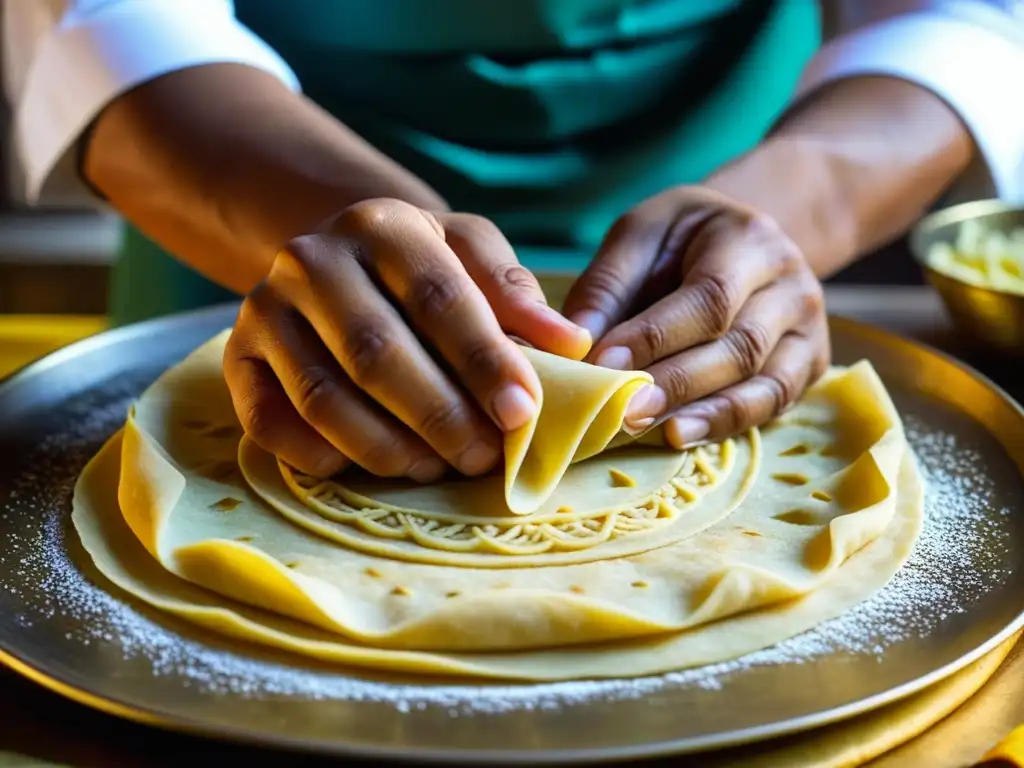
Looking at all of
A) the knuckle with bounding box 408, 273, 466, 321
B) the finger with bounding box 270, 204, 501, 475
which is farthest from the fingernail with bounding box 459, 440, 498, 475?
the knuckle with bounding box 408, 273, 466, 321

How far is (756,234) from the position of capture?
1248 mm

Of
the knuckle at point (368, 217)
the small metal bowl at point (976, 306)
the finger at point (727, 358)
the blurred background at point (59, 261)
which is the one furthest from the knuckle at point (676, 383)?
the blurred background at point (59, 261)

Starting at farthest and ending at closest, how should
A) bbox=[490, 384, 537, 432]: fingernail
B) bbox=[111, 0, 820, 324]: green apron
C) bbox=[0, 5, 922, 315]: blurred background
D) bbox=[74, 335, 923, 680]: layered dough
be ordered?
bbox=[0, 5, 922, 315]: blurred background, bbox=[111, 0, 820, 324]: green apron, bbox=[490, 384, 537, 432]: fingernail, bbox=[74, 335, 923, 680]: layered dough

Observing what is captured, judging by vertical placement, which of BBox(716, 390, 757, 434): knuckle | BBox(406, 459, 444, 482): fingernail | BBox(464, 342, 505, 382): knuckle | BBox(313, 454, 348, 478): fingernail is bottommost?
BBox(313, 454, 348, 478): fingernail

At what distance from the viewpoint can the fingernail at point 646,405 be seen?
1.08m

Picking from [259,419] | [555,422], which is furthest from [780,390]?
[259,419]

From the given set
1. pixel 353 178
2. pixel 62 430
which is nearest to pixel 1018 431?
pixel 353 178

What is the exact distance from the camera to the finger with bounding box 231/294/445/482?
1.00m

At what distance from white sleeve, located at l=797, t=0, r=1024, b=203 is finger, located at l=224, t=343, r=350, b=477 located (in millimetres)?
1169

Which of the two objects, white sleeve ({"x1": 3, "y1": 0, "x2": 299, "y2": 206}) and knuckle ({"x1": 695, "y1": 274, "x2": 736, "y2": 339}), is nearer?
knuckle ({"x1": 695, "y1": 274, "x2": 736, "y2": 339})

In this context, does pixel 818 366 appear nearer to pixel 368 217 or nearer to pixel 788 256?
pixel 788 256

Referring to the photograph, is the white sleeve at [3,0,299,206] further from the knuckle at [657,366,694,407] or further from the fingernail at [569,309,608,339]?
the knuckle at [657,366,694,407]

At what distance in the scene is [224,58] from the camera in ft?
5.13

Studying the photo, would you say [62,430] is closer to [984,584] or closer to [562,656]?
[562,656]
